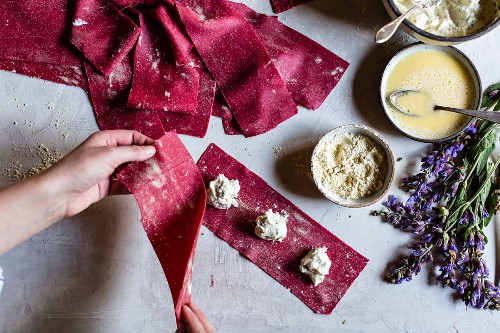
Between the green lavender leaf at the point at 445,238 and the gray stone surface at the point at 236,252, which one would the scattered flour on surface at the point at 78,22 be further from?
the green lavender leaf at the point at 445,238

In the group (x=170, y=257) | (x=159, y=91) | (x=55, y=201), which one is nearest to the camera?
(x=55, y=201)

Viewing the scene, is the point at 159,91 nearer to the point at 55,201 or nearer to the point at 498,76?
the point at 55,201

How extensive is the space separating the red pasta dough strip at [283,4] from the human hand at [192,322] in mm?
758

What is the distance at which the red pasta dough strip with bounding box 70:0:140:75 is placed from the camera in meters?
1.46

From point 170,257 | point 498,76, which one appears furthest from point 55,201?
point 498,76

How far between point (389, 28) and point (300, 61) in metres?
0.24

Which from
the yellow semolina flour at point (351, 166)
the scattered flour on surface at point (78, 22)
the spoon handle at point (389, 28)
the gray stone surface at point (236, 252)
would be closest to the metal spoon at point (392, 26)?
the spoon handle at point (389, 28)

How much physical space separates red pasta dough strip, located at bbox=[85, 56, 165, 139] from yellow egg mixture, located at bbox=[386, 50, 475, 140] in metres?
0.59

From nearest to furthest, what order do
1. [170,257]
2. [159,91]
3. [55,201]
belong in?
[55,201] < [170,257] < [159,91]

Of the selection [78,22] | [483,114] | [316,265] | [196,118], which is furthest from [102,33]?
[483,114]

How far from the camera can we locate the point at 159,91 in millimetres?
1464

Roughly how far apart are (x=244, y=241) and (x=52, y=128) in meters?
0.56

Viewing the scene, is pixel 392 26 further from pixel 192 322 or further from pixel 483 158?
pixel 192 322

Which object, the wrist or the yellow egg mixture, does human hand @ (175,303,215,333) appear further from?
the yellow egg mixture
